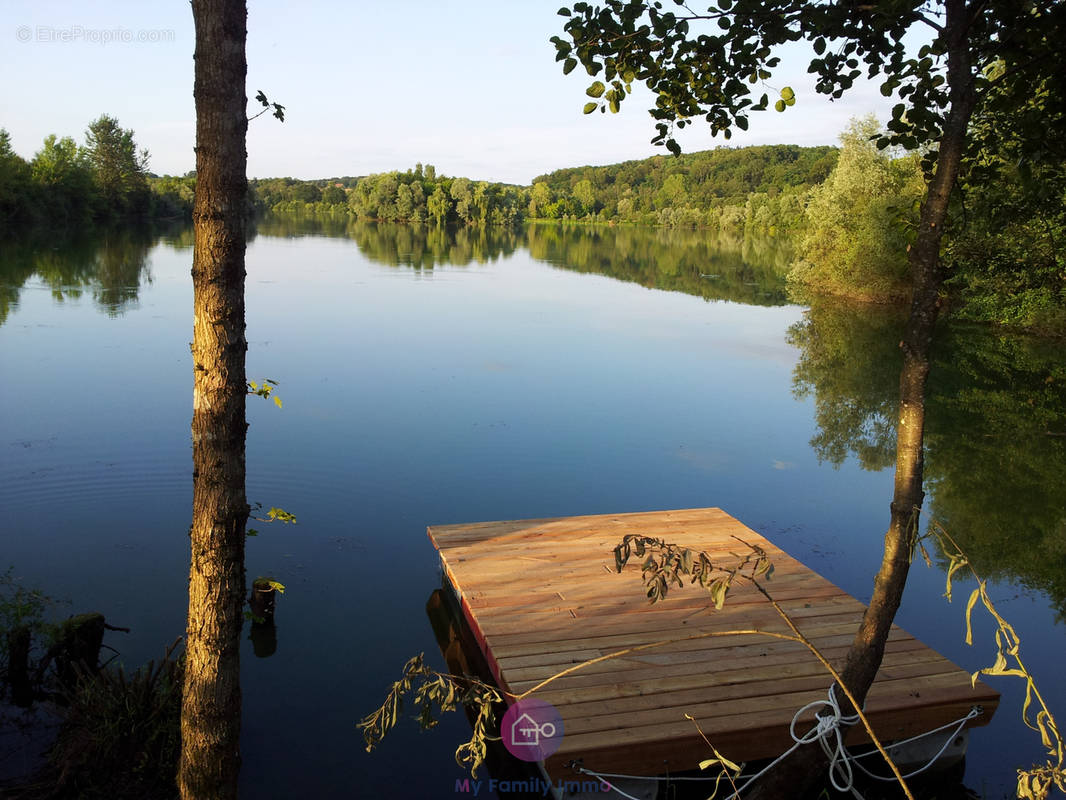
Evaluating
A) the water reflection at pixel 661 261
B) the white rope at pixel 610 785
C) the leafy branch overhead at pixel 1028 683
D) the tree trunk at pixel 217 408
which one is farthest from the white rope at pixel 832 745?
the water reflection at pixel 661 261

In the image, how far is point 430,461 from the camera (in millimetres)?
8609

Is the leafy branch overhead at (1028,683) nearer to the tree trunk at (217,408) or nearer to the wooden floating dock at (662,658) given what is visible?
the wooden floating dock at (662,658)

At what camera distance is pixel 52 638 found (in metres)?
4.31

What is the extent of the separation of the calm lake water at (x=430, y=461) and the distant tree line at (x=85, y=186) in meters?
24.1

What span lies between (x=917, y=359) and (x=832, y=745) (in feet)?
5.97

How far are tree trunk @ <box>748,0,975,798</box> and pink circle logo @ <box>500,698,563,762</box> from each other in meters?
1.26

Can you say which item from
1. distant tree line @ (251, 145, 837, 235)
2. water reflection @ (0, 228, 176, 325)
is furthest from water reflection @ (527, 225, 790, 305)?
Result: distant tree line @ (251, 145, 837, 235)

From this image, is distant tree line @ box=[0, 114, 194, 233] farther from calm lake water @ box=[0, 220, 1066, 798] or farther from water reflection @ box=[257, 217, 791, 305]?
calm lake water @ box=[0, 220, 1066, 798]

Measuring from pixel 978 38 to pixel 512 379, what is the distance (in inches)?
399

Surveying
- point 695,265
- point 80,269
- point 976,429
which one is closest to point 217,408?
point 976,429

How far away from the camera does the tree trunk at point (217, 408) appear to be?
8.03 ft

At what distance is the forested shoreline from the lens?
6.27 meters

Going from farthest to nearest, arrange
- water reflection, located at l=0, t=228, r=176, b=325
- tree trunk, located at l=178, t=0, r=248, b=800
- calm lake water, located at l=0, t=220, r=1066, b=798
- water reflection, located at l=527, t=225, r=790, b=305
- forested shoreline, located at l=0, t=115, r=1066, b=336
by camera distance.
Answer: water reflection, located at l=527, t=225, r=790, b=305 → water reflection, located at l=0, t=228, r=176, b=325 → forested shoreline, located at l=0, t=115, r=1066, b=336 → calm lake water, located at l=0, t=220, r=1066, b=798 → tree trunk, located at l=178, t=0, r=248, b=800

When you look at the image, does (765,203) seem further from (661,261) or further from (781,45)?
(781,45)
